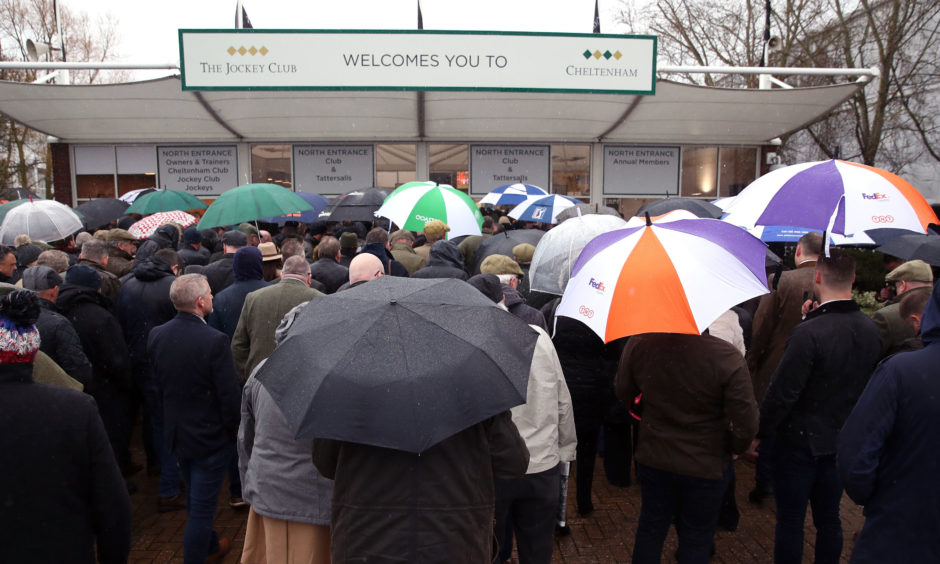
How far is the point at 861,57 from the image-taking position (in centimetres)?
1920

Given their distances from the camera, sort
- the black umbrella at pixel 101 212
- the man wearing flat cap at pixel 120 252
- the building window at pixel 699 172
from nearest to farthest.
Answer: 1. the man wearing flat cap at pixel 120 252
2. the black umbrella at pixel 101 212
3. the building window at pixel 699 172

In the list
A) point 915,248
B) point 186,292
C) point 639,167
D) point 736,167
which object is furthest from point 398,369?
point 736,167

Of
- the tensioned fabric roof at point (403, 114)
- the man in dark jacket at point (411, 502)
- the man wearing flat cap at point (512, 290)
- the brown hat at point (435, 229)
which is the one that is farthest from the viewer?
the tensioned fabric roof at point (403, 114)

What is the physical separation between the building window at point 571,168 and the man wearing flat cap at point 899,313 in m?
11.5

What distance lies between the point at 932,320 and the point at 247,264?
4.25 metres

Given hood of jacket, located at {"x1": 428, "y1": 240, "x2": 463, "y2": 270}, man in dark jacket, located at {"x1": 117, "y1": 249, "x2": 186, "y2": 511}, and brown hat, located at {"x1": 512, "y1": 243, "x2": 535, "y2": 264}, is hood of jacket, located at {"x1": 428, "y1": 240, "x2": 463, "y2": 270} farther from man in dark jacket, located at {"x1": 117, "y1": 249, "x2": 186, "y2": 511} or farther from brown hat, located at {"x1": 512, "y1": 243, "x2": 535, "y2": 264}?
man in dark jacket, located at {"x1": 117, "y1": 249, "x2": 186, "y2": 511}

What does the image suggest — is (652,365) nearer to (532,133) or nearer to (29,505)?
(29,505)

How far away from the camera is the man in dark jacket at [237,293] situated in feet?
16.1

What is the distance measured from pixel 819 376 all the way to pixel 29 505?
143 inches

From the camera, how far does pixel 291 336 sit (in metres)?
2.25

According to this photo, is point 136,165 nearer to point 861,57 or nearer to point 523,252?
point 523,252

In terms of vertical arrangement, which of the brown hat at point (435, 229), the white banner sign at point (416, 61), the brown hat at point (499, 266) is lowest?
the brown hat at point (499, 266)

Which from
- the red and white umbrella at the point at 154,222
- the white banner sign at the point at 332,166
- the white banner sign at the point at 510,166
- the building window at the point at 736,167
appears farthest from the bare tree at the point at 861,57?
the red and white umbrella at the point at 154,222

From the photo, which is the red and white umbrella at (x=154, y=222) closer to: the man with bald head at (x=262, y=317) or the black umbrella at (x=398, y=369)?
the man with bald head at (x=262, y=317)
